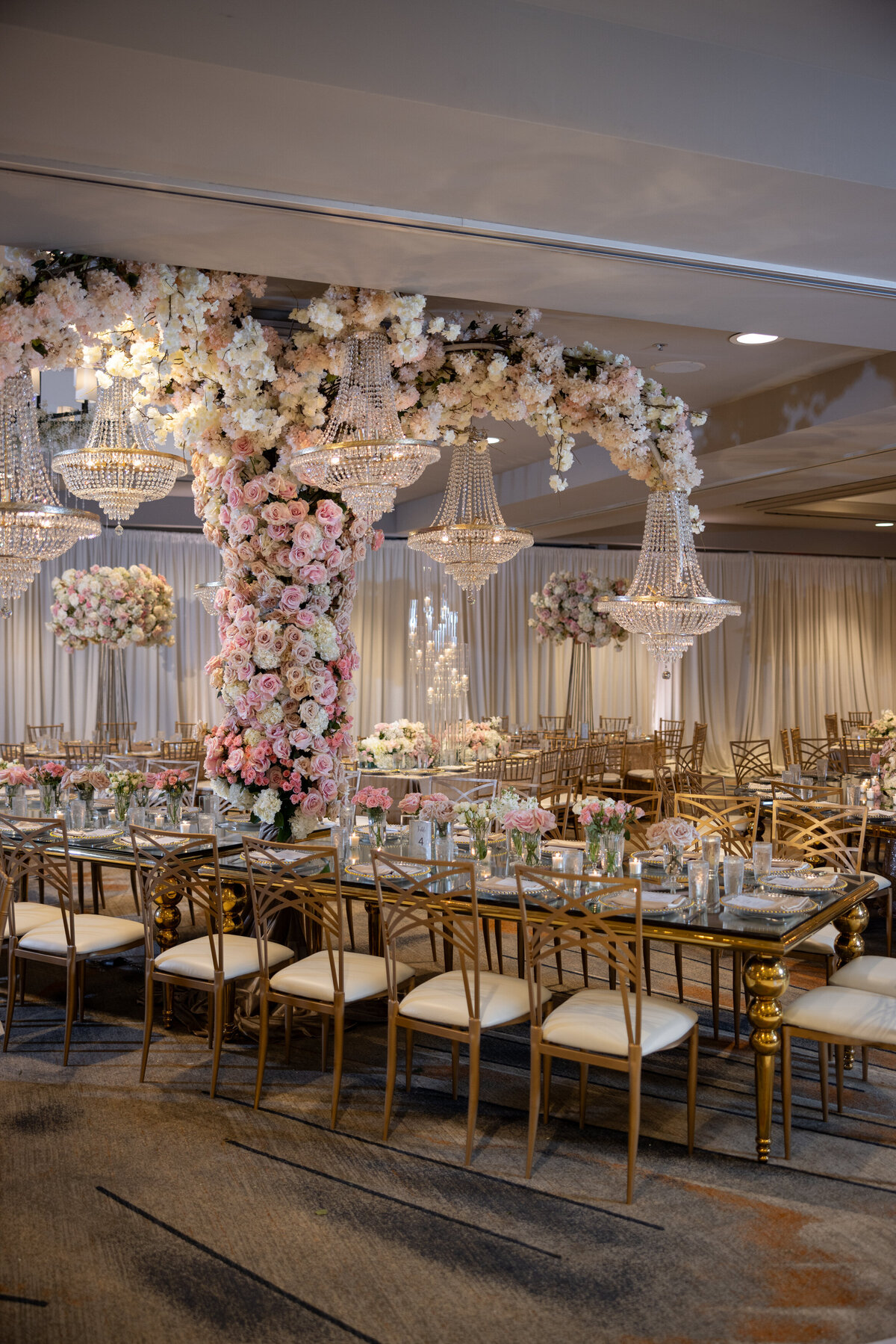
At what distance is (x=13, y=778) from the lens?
7.04m

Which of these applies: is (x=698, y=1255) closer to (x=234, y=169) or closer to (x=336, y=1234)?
(x=336, y=1234)

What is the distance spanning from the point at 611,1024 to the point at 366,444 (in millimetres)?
2444

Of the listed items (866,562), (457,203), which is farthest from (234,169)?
(866,562)

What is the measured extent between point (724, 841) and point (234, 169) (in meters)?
4.15

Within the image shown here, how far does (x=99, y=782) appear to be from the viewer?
6418 millimetres

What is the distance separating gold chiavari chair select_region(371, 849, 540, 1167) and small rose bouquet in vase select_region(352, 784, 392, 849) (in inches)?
31.9

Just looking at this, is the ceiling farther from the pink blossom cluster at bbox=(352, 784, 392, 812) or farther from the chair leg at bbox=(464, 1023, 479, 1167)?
the chair leg at bbox=(464, 1023, 479, 1167)

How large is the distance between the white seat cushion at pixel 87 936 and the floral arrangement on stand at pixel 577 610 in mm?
7546

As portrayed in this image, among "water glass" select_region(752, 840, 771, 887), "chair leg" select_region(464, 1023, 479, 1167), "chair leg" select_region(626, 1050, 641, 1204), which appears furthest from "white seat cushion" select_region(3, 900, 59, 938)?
"water glass" select_region(752, 840, 771, 887)

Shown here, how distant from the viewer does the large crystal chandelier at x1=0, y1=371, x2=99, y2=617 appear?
208 inches

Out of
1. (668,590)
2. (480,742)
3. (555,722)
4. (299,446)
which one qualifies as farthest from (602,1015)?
(555,722)

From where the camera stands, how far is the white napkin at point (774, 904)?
4.18 meters

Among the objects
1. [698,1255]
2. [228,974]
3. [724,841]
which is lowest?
[698,1255]

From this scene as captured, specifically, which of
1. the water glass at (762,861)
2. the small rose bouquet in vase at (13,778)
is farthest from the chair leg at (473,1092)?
the small rose bouquet in vase at (13,778)
